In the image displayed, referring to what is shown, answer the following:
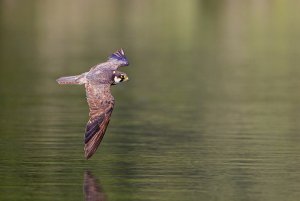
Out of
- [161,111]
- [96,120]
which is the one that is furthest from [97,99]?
[161,111]

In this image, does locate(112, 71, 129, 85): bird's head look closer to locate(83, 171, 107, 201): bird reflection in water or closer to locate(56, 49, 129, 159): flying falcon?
locate(56, 49, 129, 159): flying falcon

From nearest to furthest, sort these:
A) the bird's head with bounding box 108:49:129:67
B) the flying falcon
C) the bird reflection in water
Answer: the bird reflection in water, the flying falcon, the bird's head with bounding box 108:49:129:67

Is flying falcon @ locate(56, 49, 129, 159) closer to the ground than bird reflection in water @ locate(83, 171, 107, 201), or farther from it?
farther from it

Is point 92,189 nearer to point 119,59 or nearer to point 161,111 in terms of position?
point 119,59

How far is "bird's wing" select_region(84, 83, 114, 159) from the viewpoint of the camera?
20656 millimetres

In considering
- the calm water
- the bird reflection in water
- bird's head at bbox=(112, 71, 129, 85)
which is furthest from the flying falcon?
the calm water

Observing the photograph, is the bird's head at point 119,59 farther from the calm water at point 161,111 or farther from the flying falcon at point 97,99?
the calm water at point 161,111

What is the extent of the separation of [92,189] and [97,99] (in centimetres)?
157

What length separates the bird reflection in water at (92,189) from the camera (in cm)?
1983

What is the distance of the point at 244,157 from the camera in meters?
23.5

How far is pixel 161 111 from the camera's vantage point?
30.7 metres

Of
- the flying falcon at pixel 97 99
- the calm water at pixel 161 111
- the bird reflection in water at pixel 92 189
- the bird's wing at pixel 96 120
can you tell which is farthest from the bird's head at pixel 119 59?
the bird reflection in water at pixel 92 189

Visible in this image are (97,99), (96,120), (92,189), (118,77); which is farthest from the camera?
(118,77)

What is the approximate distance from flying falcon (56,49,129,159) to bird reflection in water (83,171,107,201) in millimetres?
430
